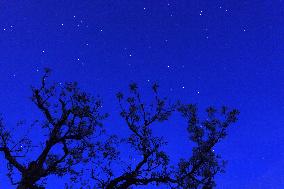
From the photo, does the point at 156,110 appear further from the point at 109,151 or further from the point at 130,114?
the point at 109,151

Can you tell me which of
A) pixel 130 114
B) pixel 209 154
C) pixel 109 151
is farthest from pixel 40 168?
pixel 209 154

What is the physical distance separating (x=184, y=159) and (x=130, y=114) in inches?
235

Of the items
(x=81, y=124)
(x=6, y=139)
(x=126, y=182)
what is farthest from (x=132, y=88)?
(x=6, y=139)

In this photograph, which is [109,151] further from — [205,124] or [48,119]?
[205,124]

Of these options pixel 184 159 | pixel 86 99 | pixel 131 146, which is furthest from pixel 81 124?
pixel 184 159

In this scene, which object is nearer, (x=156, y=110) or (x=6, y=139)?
(x=6, y=139)

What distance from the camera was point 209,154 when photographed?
3847 centimetres

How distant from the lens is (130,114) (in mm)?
38219

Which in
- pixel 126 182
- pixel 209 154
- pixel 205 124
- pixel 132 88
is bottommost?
pixel 126 182

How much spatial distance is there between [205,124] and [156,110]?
469cm

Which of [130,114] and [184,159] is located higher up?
[130,114]

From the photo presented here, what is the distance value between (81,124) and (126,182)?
646 cm

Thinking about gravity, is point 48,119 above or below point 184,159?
above

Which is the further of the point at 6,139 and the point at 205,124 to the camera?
the point at 205,124
